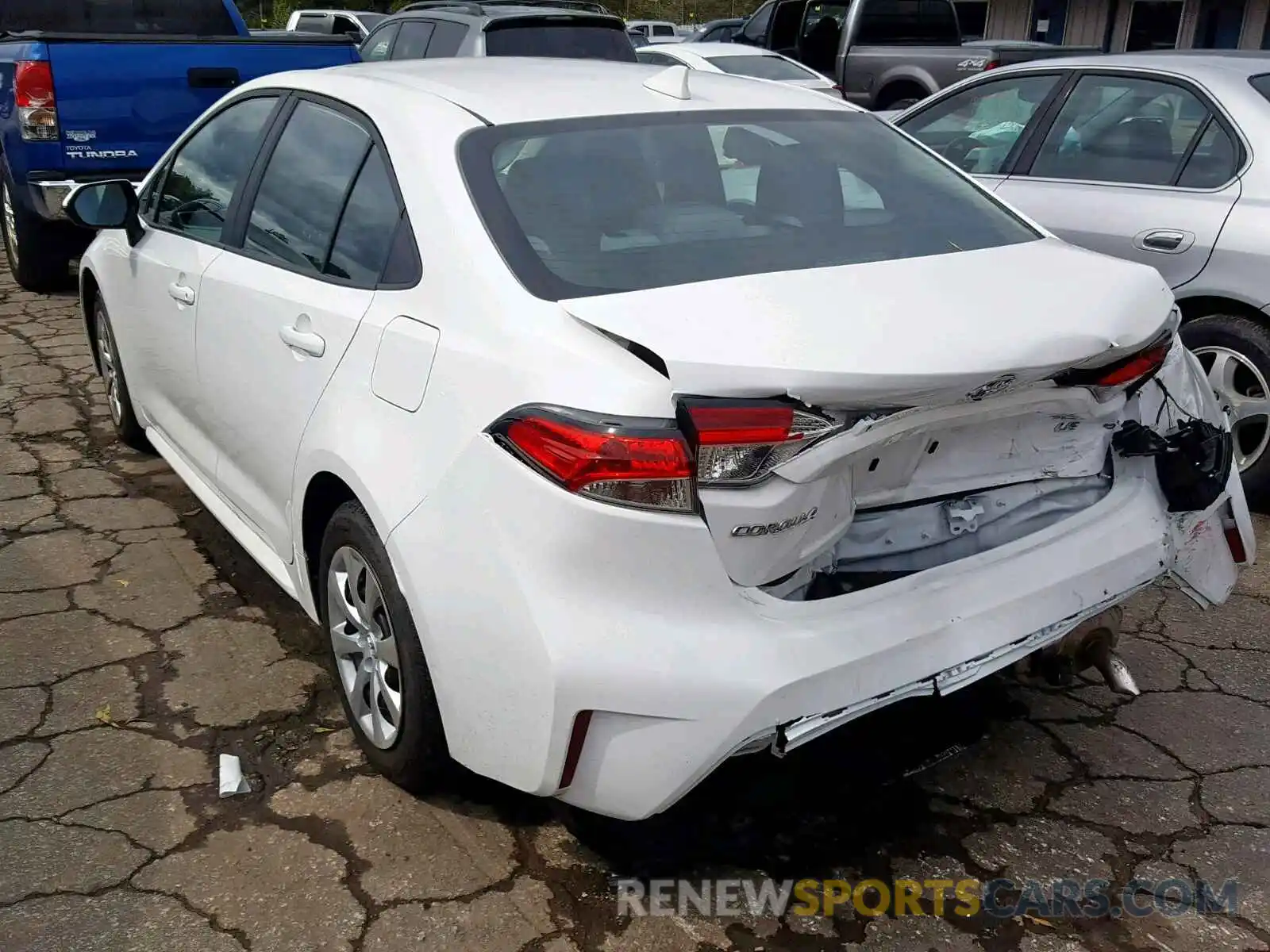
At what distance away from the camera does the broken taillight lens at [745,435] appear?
6.78 feet

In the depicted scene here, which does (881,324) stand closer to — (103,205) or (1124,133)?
(103,205)

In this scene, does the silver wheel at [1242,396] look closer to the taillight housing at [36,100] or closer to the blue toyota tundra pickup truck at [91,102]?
the blue toyota tundra pickup truck at [91,102]

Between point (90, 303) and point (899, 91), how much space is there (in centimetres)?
991

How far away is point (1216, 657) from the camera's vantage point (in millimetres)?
3521

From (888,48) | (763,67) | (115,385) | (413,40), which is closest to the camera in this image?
(115,385)

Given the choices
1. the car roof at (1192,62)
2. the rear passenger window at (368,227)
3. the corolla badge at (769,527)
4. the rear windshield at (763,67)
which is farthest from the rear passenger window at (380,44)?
the corolla badge at (769,527)

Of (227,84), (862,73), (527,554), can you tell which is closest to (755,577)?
(527,554)

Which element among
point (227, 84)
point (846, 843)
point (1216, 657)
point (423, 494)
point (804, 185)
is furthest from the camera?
point (227, 84)

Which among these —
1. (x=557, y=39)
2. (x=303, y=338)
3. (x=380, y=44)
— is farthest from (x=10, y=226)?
(x=303, y=338)

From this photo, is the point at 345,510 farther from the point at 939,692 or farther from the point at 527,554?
the point at 939,692

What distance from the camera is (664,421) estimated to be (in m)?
2.09

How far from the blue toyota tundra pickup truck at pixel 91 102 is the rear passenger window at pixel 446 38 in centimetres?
133

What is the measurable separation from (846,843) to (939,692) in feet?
1.88

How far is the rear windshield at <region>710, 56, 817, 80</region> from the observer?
1176 cm
